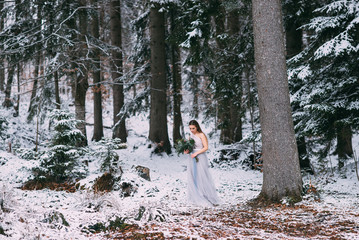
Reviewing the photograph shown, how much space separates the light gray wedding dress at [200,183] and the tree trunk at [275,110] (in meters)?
1.39

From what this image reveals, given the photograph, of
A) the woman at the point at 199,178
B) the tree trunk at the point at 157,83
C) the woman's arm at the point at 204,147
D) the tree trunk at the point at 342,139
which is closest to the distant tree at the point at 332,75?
the tree trunk at the point at 342,139

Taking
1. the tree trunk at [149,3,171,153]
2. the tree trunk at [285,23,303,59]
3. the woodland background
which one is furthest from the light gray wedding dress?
the tree trunk at [149,3,171,153]

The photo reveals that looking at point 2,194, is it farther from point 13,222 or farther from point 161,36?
point 161,36

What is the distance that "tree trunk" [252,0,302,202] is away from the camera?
5.84 metres

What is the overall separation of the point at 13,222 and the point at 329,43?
7.39m

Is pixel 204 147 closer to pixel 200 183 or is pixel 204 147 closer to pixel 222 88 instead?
pixel 200 183

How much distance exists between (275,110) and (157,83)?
8.21 metres

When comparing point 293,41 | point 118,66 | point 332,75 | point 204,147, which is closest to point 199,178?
point 204,147

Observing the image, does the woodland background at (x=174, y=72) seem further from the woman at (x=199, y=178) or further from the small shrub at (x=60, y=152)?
the woman at (x=199, y=178)

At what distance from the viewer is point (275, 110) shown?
5.86 m

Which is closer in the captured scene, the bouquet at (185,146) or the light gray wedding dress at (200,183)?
the light gray wedding dress at (200,183)

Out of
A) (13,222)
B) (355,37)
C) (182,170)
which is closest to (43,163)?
(13,222)

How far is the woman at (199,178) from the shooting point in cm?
679

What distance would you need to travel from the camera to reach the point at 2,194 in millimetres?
4285
